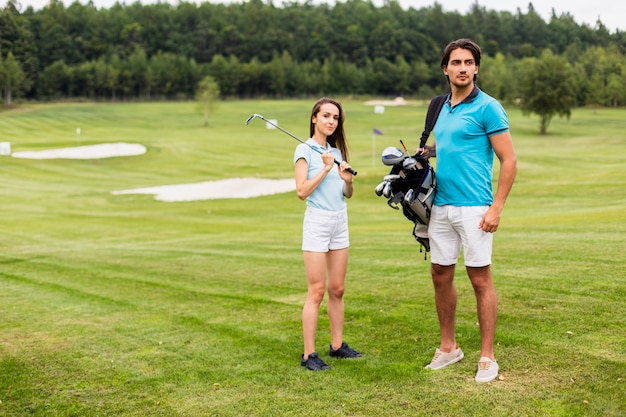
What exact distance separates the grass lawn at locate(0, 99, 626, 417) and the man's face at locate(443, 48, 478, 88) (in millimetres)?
2193

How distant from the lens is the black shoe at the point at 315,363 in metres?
5.89

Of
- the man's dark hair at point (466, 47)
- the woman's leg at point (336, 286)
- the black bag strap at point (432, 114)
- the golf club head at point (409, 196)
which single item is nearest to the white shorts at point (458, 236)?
the golf club head at point (409, 196)

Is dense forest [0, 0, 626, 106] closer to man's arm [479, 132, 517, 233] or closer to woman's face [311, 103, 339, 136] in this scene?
woman's face [311, 103, 339, 136]

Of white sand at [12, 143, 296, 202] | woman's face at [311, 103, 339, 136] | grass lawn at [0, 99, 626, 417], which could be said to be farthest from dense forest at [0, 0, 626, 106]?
woman's face at [311, 103, 339, 136]

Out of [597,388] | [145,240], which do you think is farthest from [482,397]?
[145,240]

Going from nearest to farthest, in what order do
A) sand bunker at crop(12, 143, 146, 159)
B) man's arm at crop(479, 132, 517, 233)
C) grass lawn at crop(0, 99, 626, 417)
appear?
grass lawn at crop(0, 99, 626, 417) < man's arm at crop(479, 132, 517, 233) < sand bunker at crop(12, 143, 146, 159)

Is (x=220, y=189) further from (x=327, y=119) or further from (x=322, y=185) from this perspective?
(x=322, y=185)

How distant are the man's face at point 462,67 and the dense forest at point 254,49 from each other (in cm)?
7428

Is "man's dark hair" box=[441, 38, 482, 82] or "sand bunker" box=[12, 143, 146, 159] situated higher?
"man's dark hair" box=[441, 38, 482, 82]

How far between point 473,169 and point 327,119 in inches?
54.5

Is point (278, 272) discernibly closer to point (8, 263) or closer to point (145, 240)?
point (8, 263)

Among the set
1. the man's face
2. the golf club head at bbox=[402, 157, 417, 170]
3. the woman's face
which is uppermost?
the man's face

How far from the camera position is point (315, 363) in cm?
593

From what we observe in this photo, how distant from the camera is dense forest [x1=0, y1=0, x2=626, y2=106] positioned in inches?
4552
